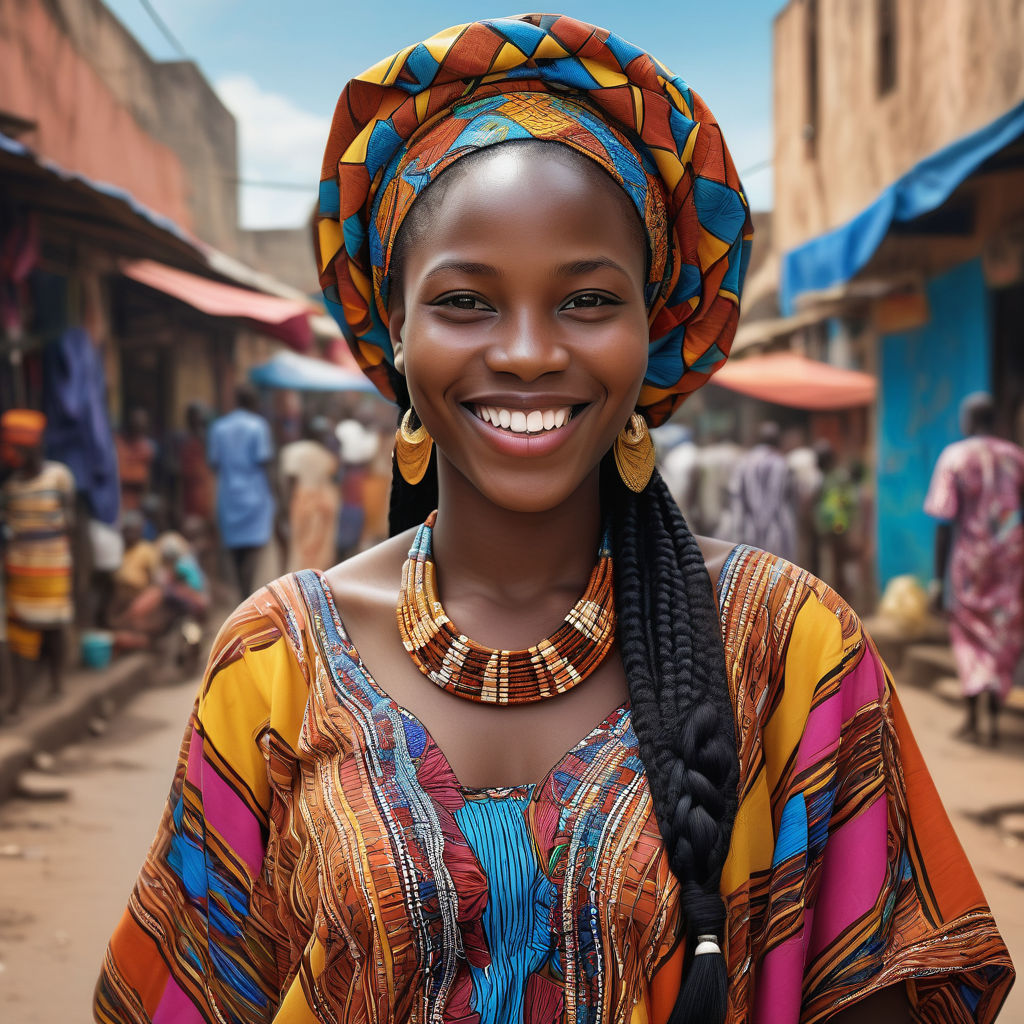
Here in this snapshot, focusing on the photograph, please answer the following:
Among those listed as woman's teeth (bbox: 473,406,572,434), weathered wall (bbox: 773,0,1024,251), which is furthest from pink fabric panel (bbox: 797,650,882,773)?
weathered wall (bbox: 773,0,1024,251)

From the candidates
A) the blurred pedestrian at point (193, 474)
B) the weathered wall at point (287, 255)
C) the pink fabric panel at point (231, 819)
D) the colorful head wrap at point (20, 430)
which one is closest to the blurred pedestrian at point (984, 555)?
the colorful head wrap at point (20, 430)

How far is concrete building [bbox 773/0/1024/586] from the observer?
7.83 m

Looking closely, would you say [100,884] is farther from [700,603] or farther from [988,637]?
[988,637]

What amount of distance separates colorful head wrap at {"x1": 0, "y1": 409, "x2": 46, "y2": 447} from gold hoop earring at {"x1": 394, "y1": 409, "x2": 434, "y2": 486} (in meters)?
5.56

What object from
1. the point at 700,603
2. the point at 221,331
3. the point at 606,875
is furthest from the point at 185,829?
the point at 221,331

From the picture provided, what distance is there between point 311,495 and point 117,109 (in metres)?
4.94

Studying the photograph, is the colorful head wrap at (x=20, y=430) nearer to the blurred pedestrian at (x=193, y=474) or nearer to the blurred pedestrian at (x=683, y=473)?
the blurred pedestrian at (x=193, y=474)

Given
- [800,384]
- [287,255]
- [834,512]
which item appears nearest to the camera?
[834,512]

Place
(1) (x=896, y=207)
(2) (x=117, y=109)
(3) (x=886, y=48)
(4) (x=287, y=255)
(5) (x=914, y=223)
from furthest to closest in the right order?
1. (4) (x=287, y=255)
2. (2) (x=117, y=109)
3. (3) (x=886, y=48)
4. (5) (x=914, y=223)
5. (1) (x=896, y=207)

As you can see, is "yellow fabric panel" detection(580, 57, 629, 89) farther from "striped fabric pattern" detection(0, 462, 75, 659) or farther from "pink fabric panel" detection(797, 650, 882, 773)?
"striped fabric pattern" detection(0, 462, 75, 659)

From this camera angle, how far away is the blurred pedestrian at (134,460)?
999 centimetres

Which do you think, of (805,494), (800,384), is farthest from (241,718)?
(800,384)

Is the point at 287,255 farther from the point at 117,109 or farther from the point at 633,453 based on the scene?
the point at 633,453

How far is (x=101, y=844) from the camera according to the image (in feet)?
17.1
